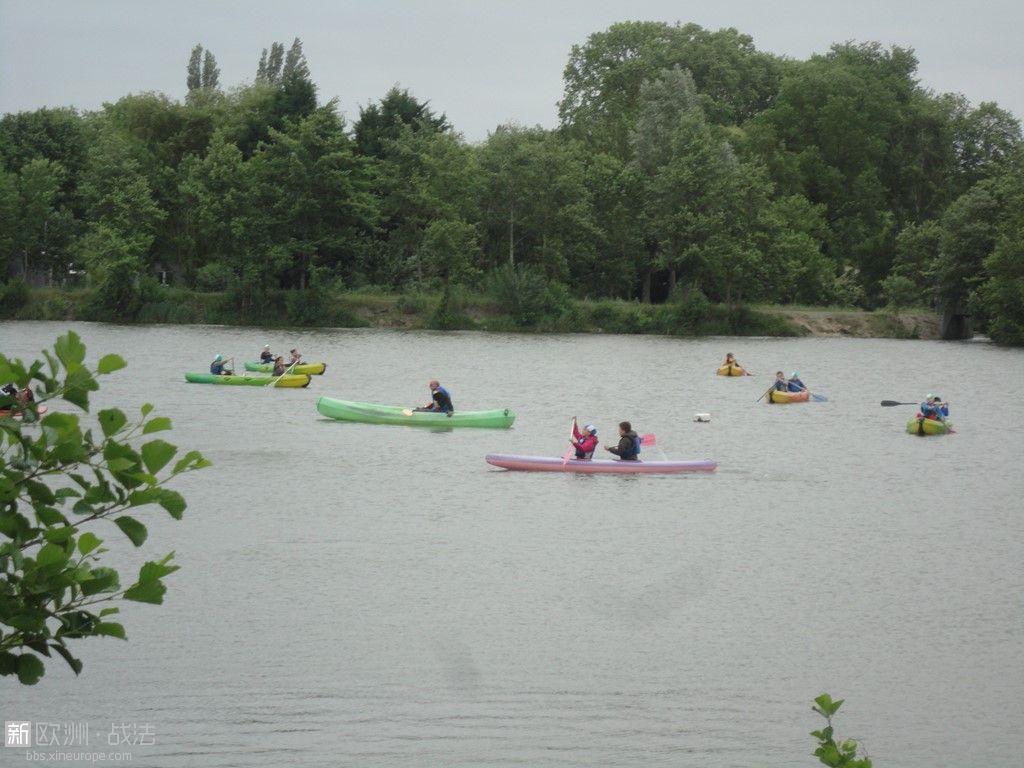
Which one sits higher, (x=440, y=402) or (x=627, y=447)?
(x=440, y=402)

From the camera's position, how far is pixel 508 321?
3209 inches

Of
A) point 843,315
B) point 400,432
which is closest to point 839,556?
point 400,432

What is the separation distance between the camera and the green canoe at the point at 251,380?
48.1m

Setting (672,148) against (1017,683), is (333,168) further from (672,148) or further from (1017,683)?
(1017,683)

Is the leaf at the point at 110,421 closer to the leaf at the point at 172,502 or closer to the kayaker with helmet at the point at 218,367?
the leaf at the point at 172,502

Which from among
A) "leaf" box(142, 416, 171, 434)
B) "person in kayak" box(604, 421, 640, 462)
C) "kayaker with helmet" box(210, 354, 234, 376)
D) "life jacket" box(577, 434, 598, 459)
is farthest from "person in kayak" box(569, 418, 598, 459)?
"leaf" box(142, 416, 171, 434)

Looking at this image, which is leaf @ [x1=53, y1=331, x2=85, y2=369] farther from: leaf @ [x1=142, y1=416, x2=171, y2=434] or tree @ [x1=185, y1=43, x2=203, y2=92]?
tree @ [x1=185, y1=43, x2=203, y2=92]

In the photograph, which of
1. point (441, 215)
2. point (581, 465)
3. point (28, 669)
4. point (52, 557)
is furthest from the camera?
point (441, 215)

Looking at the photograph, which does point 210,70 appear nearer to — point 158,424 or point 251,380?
point 251,380

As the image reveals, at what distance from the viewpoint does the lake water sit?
615 inches

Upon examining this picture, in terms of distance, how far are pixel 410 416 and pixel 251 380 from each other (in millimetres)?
10802

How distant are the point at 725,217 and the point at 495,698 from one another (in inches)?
2683

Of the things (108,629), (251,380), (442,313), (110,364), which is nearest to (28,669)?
(108,629)

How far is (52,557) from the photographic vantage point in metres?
6.15
